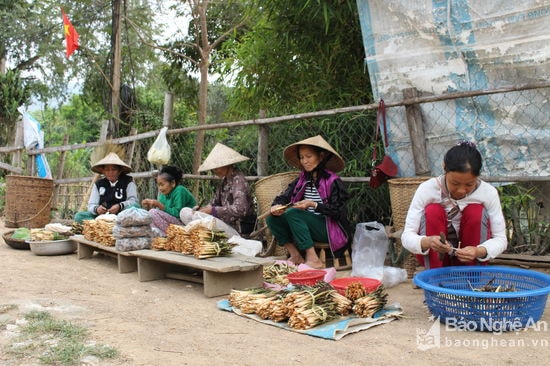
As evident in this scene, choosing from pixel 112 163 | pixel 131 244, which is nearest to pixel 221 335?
pixel 131 244

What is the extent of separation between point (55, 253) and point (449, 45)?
4.50 meters

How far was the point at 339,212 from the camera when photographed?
4.49 metres

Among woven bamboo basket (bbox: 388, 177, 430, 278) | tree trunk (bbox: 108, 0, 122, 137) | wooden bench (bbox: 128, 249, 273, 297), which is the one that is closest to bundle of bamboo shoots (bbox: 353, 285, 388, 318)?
wooden bench (bbox: 128, 249, 273, 297)

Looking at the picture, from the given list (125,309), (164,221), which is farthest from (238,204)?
(125,309)

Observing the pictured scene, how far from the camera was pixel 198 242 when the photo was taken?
4.04 meters

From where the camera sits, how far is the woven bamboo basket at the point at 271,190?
525 centimetres

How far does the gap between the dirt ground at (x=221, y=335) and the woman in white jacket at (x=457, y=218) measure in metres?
0.42

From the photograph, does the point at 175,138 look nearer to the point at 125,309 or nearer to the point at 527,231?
the point at 125,309

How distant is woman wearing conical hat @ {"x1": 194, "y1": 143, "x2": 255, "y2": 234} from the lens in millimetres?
5250

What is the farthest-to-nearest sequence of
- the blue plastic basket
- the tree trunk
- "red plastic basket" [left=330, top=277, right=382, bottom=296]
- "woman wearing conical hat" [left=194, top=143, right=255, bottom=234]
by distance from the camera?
the tree trunk, "woman wearing conical hat" [left=194, top=143, right=255, bottom=234], "red plastic basket" [left=330, top=277, right=382, bottom=296], the blue plastic basket

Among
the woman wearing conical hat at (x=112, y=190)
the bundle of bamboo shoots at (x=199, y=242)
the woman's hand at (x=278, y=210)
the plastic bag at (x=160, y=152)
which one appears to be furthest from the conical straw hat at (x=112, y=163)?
the woman's hand at (x=278, y=210)

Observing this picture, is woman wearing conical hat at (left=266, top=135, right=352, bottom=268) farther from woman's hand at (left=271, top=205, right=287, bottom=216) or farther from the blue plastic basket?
the blue plastic basket

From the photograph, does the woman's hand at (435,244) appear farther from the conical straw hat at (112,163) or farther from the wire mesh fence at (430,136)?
the conical straw hat at (112,163)

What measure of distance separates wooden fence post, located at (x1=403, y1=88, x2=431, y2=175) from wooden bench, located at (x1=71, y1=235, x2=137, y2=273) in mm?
2577
